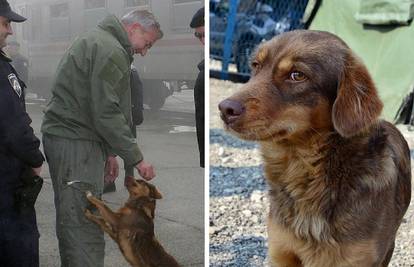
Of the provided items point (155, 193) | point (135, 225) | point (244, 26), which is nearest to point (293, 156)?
point (155, 193)

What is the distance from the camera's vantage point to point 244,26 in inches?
423

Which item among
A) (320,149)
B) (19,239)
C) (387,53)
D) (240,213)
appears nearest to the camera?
(320,149)

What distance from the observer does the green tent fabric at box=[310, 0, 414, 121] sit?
311 inches

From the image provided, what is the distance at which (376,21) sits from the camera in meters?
8.00

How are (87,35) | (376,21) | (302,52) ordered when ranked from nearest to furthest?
(302,52) → (87,35) → (376,21)

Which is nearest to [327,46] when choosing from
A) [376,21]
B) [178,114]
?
[178,114]

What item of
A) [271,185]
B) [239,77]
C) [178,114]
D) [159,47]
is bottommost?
[239,77]

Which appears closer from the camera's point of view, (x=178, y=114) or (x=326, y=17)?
(x=178, y=114)

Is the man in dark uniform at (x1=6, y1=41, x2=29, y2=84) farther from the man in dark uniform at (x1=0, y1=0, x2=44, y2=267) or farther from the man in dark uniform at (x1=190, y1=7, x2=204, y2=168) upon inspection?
the man in dark uniform at (x1=190, y1=7, x2=204, y2=168)

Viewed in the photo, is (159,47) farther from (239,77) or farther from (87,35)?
(239,77)

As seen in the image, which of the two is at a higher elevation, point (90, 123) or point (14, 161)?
point (90, 123)

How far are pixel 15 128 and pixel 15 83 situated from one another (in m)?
0.21

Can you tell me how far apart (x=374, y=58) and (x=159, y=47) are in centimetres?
580

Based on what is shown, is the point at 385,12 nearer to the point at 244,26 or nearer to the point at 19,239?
the point at 244,26
